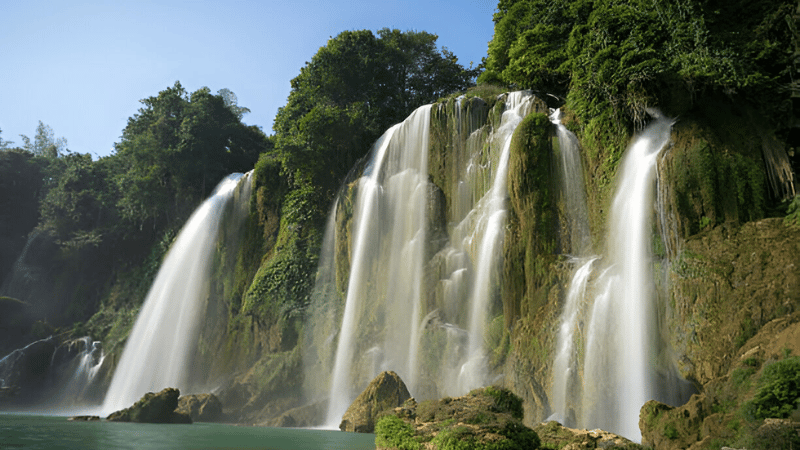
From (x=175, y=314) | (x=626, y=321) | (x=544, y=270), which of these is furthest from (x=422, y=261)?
(x=175, y=314)

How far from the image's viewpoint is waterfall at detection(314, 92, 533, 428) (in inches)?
816

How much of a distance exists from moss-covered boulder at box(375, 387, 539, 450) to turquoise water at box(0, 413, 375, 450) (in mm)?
2878

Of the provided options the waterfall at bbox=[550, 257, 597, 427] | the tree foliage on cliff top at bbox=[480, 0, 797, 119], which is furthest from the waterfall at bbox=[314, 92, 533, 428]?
the tree foliage on cliff top at bbox=[480, 0, 797, 119]

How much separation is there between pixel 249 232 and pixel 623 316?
23.0 m

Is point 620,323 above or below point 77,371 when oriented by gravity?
above

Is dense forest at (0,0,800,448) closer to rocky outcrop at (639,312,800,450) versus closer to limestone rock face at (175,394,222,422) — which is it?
rocky outcrop at (639,312,800,450)

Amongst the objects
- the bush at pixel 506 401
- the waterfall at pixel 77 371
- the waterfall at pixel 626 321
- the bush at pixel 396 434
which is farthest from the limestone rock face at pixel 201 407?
the bush at pixel 506 401

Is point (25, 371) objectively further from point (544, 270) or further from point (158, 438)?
point (544, 270)

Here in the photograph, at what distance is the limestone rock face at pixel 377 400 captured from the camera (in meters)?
19.2

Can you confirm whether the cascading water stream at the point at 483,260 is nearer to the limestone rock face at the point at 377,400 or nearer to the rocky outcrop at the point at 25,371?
the limestone rock face at the point at 377,400

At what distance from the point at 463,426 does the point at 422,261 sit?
1407 centimetres

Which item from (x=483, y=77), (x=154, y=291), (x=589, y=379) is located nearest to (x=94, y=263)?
(x=154, y=291)

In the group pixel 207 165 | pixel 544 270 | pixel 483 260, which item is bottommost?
pixel 544 270

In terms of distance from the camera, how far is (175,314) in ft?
107
